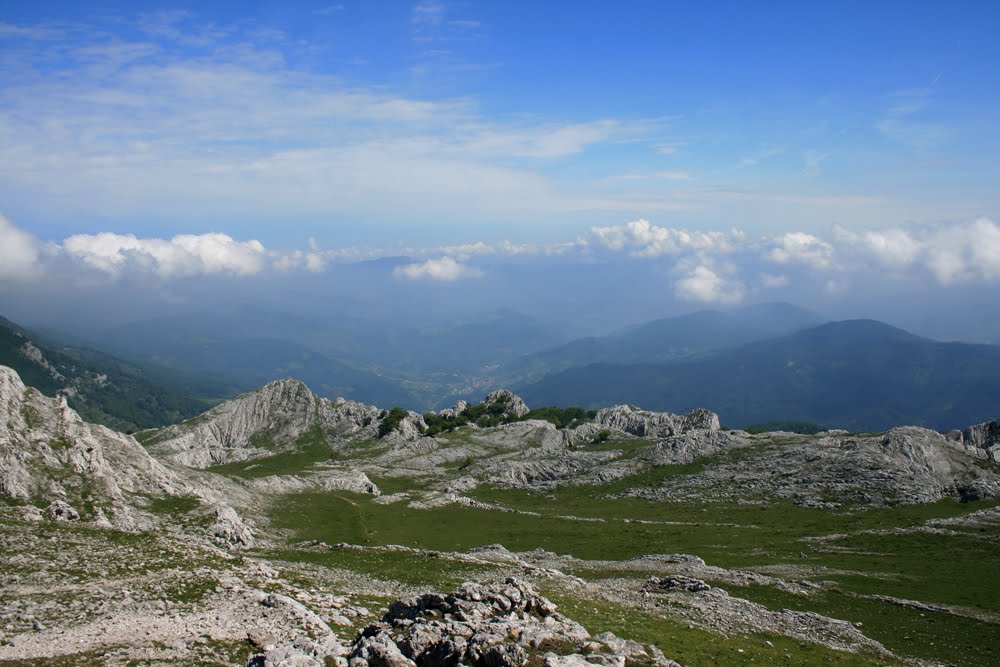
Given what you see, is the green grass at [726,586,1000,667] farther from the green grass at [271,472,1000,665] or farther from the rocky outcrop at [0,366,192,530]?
the rocky outcrop at [0,366,192,530]

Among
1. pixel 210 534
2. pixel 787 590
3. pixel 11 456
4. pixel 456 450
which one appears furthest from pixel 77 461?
pixel 456 450

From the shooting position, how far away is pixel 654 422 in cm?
16012

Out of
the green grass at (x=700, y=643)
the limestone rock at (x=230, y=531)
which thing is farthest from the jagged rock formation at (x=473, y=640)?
the limestone rock at (x=230, y=531)

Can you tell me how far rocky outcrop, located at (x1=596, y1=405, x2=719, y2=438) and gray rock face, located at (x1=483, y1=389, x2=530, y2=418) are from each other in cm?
3009

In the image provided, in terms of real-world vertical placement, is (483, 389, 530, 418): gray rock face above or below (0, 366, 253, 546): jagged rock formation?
below

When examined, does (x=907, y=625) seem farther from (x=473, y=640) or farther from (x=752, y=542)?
(x=473, y=640)

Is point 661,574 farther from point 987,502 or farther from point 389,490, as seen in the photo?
point 389,490

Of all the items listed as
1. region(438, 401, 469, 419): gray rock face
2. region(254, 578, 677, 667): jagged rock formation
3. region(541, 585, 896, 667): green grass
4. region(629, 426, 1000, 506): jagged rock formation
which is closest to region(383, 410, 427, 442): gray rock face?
region(438, 401, 469, 419): gray rock face

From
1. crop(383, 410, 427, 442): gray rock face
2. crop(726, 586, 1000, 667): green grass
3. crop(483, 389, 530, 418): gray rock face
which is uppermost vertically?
crop(726, 586, 1000, 667): green grass

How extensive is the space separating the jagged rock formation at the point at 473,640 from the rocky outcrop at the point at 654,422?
12883 cm

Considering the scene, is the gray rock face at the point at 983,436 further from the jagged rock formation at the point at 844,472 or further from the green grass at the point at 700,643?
the green grass at the point at 700,643

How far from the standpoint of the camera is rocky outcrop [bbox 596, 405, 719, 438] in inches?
6068

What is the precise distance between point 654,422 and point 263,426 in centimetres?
10324

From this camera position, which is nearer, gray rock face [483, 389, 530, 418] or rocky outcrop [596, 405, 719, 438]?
rocky outcrop [596, 405, 719, 438]
